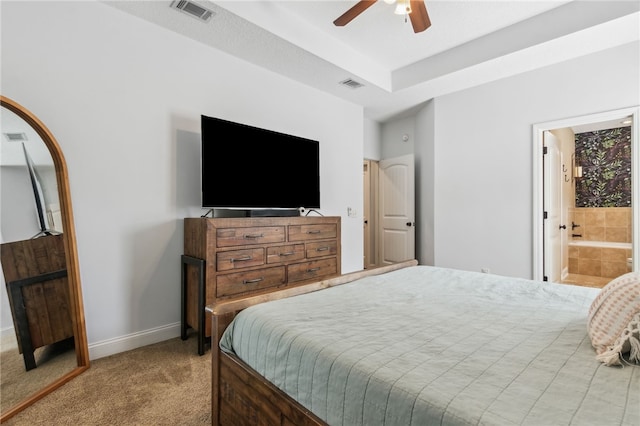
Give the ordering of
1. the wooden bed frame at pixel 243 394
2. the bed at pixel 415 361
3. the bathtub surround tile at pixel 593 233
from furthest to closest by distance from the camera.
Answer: the bathtub surround tile at pixel 593 233 → the wooden bed frame at pixel 243 394 → the bed at pixel 415 361

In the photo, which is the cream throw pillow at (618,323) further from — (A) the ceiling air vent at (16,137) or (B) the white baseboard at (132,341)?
(A) the ceiling air vent at (16,137)

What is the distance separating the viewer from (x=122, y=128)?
2.43m

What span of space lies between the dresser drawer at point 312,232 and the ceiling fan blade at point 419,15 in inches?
74.5

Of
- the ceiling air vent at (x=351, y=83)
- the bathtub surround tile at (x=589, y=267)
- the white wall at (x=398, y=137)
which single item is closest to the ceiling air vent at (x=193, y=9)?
the ceiling air vent at (x=351, y=83)

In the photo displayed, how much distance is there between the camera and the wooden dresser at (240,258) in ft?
7.77

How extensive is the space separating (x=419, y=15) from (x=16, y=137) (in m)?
2.72

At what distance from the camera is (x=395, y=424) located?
78 centimetres

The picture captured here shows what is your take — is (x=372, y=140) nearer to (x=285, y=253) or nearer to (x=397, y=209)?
(x=397, y=209)

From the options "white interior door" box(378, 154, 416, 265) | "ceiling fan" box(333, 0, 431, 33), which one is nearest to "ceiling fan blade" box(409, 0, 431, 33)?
"ceiling fan" box(333, 0, 431, 33)

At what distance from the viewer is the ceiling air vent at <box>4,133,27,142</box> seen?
1.83 meters

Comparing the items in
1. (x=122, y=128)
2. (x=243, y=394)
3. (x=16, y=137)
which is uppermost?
(x=122, y=128)

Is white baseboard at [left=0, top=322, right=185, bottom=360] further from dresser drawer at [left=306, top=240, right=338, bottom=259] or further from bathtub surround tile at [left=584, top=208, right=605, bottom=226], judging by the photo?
bathtub surround tile at [left=584, top=208, right=605, bottom=226]

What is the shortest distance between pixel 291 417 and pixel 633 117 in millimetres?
3960


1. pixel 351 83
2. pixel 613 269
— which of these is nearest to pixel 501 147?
pixel 351 83
